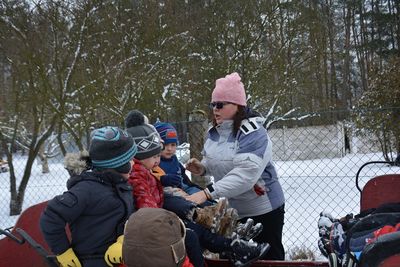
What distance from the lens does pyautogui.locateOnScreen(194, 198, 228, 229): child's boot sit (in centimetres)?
273

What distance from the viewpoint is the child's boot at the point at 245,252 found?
2660 mm

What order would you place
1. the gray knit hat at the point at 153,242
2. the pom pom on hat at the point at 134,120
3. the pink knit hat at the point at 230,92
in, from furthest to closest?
the pom pom on hat at the point at 134,120 → the pink knit hat at the point at 230,92 → the gray knit hat at the point at 153,242

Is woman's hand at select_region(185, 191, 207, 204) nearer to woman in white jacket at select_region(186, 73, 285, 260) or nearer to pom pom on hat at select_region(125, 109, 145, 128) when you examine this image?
woman in white jacket at select_region(186, 73, 285, 260)

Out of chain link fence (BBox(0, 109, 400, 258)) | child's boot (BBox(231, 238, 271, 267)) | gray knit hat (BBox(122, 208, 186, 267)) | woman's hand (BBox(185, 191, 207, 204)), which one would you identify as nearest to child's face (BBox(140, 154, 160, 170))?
woman's hand (BBox(185, 191, 207, 204))

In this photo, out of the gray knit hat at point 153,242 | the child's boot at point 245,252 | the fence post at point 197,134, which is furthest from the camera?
the fence post at point 197,134

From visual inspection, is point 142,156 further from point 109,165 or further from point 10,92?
point 10,92

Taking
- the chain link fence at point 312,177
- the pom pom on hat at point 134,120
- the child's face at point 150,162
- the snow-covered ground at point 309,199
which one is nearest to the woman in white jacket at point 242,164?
the child's face at point 150,162

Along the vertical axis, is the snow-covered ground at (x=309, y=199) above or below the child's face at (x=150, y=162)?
below

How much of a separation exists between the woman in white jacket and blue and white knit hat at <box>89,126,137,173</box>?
0.53 metres

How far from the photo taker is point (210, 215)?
2.73 m

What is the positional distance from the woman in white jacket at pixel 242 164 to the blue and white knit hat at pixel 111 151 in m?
0.53

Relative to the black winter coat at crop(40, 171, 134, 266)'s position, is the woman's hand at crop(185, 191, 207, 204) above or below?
below

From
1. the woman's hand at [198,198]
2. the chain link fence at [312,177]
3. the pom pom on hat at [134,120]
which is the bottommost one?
the chain link fence at [312,177]

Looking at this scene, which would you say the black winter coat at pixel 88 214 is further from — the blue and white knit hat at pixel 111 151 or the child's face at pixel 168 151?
the child's face at pixel 168 151
